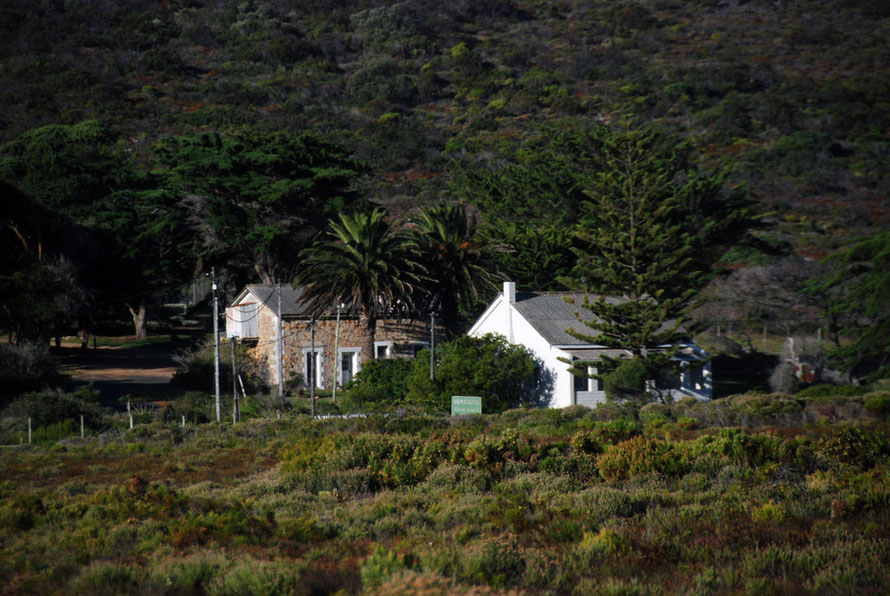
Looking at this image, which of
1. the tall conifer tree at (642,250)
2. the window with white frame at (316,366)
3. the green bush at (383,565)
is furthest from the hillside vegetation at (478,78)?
the green bush at (383,565)

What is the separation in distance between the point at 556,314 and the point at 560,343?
3.08 meters

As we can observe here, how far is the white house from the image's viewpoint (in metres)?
31.9

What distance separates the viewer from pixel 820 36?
127 metres

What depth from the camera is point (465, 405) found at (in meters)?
27.5

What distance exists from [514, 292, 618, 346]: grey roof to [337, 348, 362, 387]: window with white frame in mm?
8171

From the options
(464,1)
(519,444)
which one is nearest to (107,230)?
(519,444)

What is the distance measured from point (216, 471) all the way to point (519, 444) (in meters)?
6.62

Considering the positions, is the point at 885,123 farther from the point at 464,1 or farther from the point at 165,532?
the point at 165,532

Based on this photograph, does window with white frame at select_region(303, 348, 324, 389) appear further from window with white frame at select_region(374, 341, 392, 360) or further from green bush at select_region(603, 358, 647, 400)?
green bush at select_region(603, 358, 647, 400)

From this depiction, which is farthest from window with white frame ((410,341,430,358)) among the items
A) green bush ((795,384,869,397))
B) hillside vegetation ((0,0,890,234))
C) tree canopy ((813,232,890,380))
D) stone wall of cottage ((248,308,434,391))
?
hillside vegetation ((0,0,890,234))

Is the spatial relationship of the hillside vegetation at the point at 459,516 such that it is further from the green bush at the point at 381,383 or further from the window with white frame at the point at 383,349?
the window with white frame at the point at 383,349

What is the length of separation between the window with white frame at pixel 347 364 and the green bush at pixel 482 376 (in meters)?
5.60

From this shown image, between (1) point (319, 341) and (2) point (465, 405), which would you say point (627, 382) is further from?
(1) point (319, 341)

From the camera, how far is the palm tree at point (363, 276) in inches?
1405
